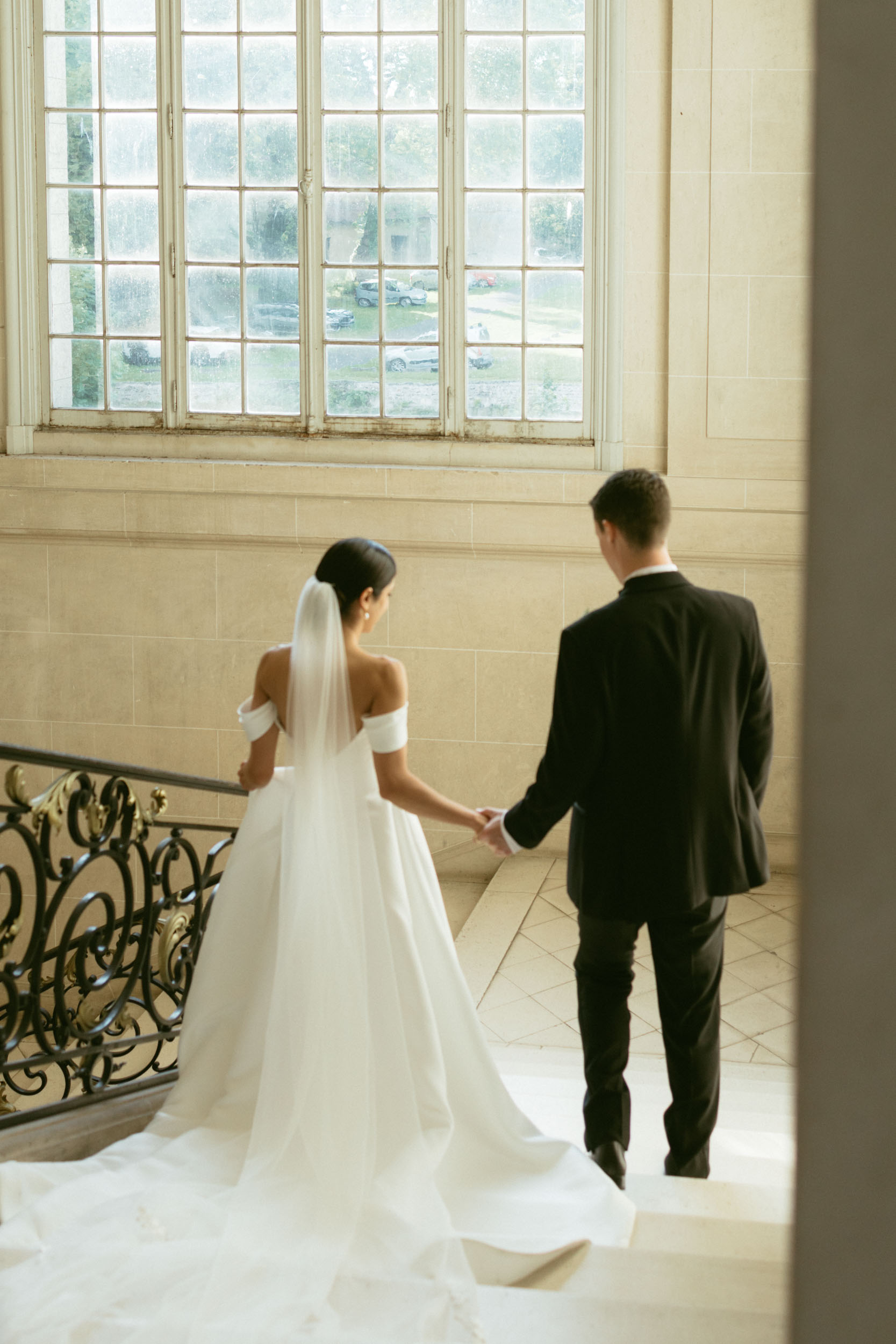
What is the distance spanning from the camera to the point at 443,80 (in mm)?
6836

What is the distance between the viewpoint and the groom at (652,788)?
2.88m

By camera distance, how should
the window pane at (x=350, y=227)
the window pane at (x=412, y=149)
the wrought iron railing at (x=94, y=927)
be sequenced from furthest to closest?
the window pane at (x=350, y=227), the window pane at (x=412, y=149), the wrought iron railing at (x=94, y=927)

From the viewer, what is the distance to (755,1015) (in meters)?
5.16

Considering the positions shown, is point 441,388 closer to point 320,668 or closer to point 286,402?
point 286,402

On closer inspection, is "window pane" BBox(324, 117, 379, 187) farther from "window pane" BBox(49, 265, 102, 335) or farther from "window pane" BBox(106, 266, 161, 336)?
"window pane" BBox(49, 265, 102, 335)

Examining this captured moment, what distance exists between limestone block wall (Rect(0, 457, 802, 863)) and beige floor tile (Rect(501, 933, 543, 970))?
1.28m

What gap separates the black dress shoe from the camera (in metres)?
3.07

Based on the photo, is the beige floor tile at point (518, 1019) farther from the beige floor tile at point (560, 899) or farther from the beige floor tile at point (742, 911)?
the beige floor tile at point (742, 911)

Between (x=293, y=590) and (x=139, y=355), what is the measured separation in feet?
5.39

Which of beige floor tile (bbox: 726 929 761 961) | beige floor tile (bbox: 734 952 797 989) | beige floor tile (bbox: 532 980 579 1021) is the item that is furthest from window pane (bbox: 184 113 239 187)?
beige floor tile (bbox: 734 952 797 989)

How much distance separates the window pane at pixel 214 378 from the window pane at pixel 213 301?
0.06 meters

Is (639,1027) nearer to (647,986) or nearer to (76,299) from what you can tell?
(647,986)

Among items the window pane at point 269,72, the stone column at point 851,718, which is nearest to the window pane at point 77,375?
the window pane at point 269,72

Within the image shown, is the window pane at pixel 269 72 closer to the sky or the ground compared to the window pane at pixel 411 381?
closer to the sky
